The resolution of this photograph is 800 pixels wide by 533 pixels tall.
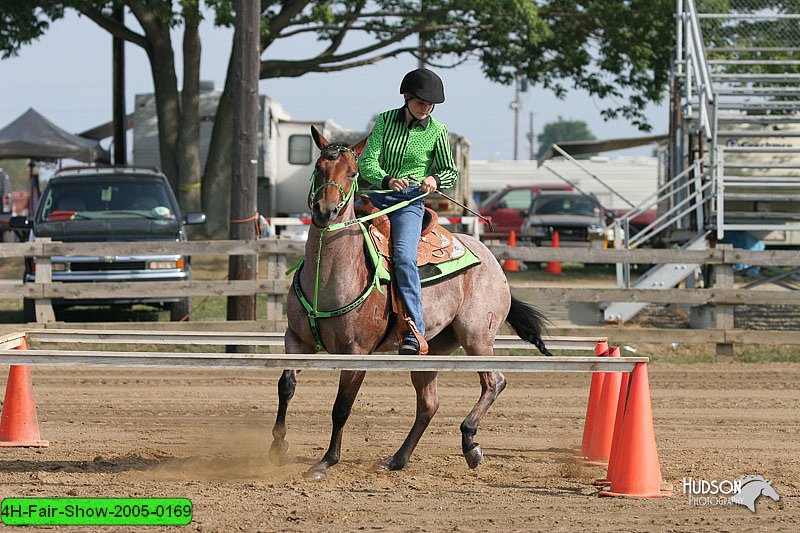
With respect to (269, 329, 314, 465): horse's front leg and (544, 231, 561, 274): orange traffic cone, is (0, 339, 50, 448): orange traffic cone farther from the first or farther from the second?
(544, 231, 561, 274): orange traffic cone

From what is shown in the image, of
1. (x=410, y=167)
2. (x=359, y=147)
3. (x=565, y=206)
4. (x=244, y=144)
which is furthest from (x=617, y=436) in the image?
(x=565, y=206)

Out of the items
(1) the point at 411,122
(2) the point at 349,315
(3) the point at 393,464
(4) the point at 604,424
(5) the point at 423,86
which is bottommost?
(3) the point at 393,464

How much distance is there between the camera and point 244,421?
9.42 m

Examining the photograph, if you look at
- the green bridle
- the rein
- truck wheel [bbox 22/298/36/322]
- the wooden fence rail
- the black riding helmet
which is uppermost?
the black riding helmet

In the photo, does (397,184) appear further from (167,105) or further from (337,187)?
(167,105)

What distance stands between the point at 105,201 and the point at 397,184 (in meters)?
9.50

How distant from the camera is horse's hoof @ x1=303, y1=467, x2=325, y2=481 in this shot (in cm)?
716

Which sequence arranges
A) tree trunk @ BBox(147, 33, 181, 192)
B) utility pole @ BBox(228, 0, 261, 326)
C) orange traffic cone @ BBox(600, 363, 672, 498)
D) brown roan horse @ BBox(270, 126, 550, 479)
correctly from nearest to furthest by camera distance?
orange traffic cone @ BBox(600, 363, 672, 498) < brown roan horse @ BBox(270, 126, 550, 479) < utility pole @ BBox(228, 0, 261, 326) < tree trunk @ BBox(147, 33, 181, 192)

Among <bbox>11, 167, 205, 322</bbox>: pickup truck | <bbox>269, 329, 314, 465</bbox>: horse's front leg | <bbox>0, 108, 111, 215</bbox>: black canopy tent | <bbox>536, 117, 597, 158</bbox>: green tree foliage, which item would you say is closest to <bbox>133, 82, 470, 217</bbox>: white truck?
<bbox>0, 108, 111, 215</bbox>: black canopy tent

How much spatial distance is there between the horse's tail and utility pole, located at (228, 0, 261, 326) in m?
5.73

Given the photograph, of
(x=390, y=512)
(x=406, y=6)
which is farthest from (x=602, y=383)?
(x=406, y=6)

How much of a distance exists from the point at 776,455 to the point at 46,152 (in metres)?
A: 23.4

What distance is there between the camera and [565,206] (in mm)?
30156

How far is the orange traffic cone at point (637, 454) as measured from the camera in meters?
6.84
